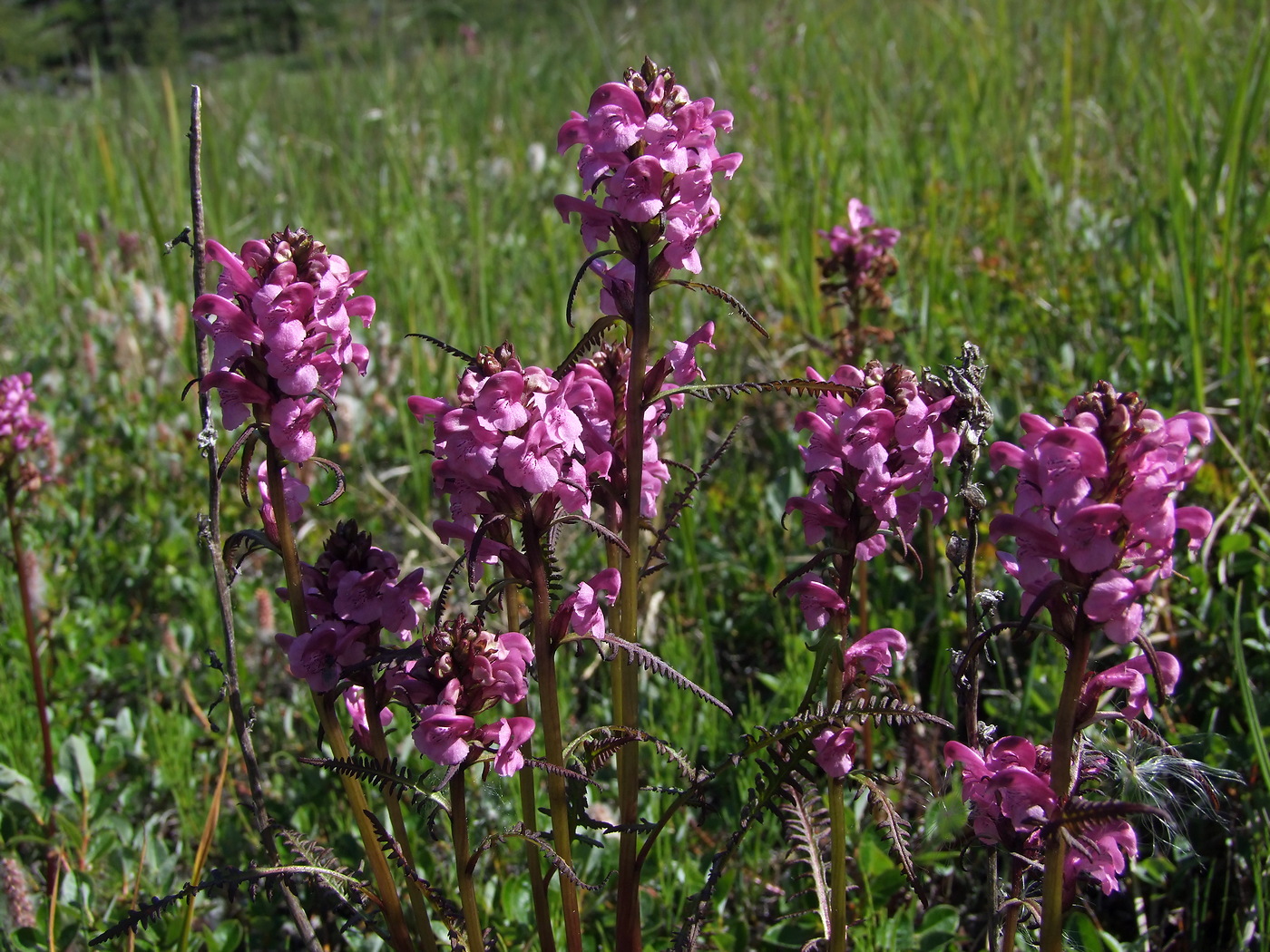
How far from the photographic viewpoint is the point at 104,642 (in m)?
2.99

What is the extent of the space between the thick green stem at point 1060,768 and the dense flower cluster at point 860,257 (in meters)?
1.72

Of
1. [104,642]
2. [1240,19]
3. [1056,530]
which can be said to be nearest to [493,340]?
[104,642]

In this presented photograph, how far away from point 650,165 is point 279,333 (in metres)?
0.55

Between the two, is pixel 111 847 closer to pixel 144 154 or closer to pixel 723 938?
pixel 723 938

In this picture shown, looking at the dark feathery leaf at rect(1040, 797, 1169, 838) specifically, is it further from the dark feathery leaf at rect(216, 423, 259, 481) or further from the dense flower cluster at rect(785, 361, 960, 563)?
the dark feathery leaf at rect(216, 423, 259, 481)

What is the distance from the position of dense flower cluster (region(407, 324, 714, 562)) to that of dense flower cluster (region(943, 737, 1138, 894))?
0.65m

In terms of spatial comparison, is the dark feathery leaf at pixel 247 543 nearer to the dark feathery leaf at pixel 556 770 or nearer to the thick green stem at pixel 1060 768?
the dark feathery leaf at pixel 556 770

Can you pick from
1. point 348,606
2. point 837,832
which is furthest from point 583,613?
point 837,832

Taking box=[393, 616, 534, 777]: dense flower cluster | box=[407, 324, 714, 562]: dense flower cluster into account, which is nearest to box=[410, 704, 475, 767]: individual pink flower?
box=[393, 616, 534, 777]: dense flower cluster

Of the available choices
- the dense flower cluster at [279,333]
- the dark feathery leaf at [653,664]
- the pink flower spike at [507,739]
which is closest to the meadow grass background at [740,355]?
the dark feathery leaf at [653,664]

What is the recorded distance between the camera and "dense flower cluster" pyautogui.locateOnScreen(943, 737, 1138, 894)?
1296 millimetres

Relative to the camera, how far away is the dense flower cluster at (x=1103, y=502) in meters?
1.09

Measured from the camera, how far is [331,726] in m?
1.45

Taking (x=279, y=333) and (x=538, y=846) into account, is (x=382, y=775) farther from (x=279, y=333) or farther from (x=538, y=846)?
(x=279, y=333)
